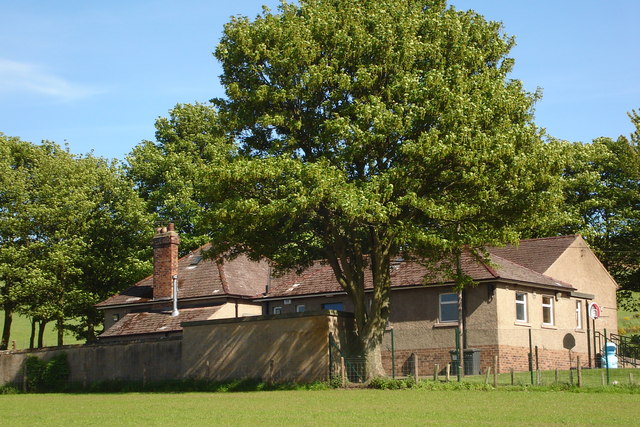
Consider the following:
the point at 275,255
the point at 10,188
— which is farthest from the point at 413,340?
the point at 10,188

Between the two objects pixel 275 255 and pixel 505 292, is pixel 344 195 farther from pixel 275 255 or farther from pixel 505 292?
pixel 505 292

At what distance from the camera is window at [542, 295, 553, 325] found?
38.2m

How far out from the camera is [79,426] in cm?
1692

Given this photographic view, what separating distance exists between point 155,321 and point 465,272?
15.5m

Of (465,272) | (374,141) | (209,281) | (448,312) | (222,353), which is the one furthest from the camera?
(209,281)

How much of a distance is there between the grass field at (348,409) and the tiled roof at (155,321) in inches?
599

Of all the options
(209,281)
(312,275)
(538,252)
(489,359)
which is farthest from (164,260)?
(538,252)

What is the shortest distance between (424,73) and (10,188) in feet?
106

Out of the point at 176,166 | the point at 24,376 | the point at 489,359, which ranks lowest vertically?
the point at 24,376

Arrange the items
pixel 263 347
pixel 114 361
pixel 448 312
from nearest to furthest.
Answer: pixel 263 347
pixel 114 361
pixel 448 312

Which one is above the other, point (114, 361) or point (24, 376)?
point (114, 361)

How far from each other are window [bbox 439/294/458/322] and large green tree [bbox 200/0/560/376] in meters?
7.55

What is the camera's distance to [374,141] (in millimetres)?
26188

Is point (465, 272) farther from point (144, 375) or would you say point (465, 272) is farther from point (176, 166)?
point (176, 166)
